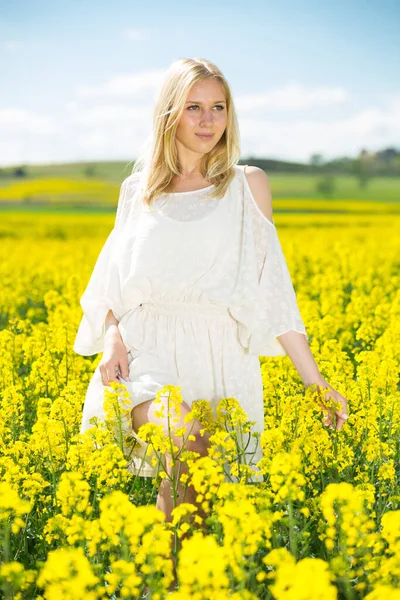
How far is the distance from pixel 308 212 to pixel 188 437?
116 ft

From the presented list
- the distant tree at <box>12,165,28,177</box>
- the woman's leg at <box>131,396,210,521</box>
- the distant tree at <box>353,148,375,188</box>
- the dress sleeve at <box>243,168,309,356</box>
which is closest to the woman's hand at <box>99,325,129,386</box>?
the woman's leg at <box>131,396,210,521</box>

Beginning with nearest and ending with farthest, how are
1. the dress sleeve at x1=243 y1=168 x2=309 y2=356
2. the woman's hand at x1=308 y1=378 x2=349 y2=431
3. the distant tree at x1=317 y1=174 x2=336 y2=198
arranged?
1. the woman's hand at x1=308 y1=378 x2=349 y2=431
2. the dress sleeve at x1=243 y1=168 x2=309 y2=356
3. the distant tree at x1=317 y1=174 x2=336 y2=198

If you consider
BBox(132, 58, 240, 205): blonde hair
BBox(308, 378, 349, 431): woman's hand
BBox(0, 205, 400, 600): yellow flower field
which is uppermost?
BBox(132, 58, 240, 205): blonde hair

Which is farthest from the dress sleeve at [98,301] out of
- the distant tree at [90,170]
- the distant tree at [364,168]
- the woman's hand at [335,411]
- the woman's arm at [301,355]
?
the distant tree at [90,170]

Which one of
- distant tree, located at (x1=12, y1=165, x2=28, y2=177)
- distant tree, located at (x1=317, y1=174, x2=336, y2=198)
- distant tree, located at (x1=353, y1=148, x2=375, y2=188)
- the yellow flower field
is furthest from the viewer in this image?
distant tree, located at (x1=12, y1=165, x2=28, y2=177)

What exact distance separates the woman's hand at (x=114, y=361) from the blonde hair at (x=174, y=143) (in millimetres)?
667

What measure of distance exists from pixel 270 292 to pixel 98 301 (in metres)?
0.80

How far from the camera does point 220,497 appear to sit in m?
2.63

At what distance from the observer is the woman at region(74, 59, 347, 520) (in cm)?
372

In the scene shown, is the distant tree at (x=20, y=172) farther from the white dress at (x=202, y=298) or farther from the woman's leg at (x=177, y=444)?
the woman's leg at (x=177, y=444)

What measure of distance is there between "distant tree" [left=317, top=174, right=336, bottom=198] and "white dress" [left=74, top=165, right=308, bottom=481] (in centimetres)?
4714

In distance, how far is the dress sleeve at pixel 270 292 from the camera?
384cm

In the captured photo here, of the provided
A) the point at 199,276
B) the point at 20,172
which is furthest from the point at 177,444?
the point at 20,172

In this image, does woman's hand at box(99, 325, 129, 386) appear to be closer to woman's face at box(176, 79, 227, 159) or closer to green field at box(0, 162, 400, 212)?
woman's face at box(176, 79, 227, 159)
